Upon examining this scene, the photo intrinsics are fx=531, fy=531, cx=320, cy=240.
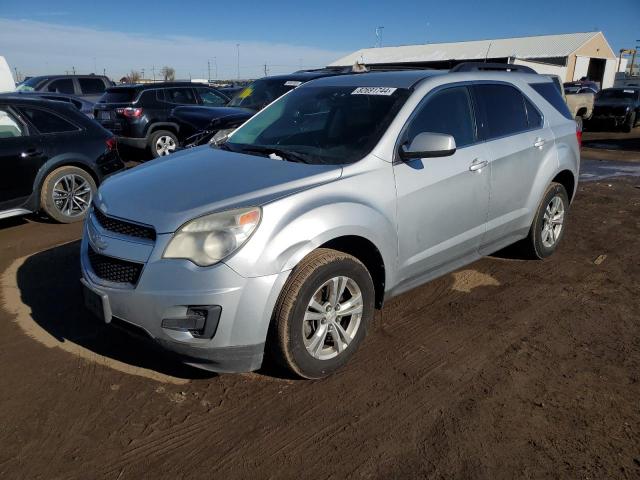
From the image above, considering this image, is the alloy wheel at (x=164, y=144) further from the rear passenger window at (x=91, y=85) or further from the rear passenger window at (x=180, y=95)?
the rear passenger window at (x=91, y=85)

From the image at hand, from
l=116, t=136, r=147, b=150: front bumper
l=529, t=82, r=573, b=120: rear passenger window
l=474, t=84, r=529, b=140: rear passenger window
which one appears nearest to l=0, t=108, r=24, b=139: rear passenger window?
l=116, t=136, r=147, b=150: front bumper

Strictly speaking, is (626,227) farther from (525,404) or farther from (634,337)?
(525,404)

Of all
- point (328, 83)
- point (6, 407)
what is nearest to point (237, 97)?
point (328, 83)

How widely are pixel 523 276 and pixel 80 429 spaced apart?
3.78 m

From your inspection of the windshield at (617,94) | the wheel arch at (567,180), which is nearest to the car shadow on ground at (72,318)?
the wheel arch at (567,180)

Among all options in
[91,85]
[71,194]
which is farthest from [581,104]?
[71,194]

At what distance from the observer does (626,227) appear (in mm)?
6473

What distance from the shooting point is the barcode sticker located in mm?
3818

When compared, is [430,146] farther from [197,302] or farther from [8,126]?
[8,126]

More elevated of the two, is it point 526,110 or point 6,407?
point 526,110

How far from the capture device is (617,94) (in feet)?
68.1

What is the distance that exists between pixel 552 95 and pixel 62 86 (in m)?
14.7

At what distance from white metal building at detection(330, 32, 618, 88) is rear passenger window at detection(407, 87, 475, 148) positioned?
4720cm

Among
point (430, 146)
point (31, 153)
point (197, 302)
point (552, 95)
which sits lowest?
point (197, 302)
